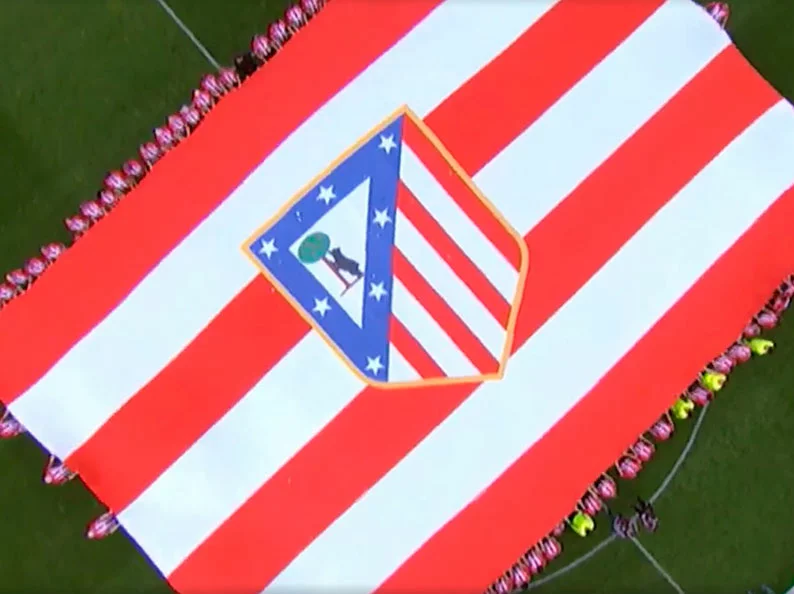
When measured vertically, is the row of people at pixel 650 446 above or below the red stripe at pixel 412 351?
below

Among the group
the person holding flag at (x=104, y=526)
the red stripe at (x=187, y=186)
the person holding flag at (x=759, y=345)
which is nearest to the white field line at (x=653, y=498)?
the person holding flag at (x=759, y=345)

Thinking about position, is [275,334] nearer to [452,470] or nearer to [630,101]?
[452,470]

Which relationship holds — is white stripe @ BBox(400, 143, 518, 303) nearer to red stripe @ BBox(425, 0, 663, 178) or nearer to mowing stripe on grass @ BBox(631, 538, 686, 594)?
red stripe @ BBox(425, 0, 663, 178)

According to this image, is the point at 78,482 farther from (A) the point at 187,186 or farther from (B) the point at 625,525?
(B) the point at 625,525

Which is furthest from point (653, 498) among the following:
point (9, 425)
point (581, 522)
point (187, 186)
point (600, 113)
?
point (9, 425)

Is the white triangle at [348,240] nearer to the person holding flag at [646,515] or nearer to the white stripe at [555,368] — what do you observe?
the white stripe at [555,368]

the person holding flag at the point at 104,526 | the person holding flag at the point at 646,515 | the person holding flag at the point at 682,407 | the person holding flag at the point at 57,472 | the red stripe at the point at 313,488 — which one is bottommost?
the person holding flag at the point at 646,515

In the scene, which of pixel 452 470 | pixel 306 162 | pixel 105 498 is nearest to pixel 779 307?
pixel 452 470
